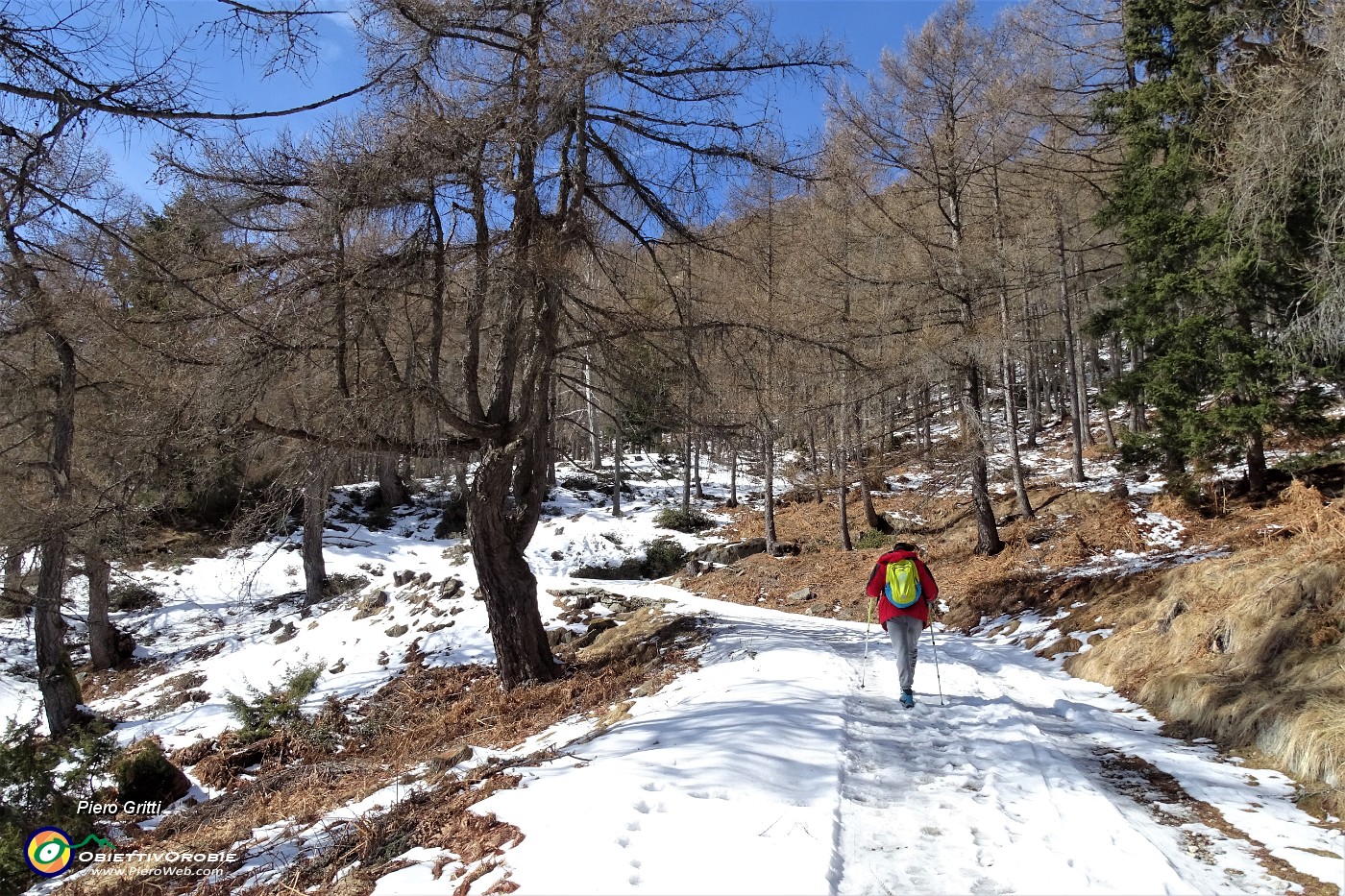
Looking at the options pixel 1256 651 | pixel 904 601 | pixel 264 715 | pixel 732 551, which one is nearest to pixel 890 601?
pixel 904 601

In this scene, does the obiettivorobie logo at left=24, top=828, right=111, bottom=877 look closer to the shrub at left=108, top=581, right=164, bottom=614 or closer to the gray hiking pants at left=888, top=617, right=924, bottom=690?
the gray hiking pants at left=888, top=617, right=924, bottom=690

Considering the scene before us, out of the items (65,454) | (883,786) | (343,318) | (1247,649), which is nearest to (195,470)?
(343,318)

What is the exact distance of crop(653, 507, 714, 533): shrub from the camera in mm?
24766

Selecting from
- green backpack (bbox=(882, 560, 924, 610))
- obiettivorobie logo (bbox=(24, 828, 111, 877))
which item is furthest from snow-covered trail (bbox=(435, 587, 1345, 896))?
obiettivorobie logo (bbox=(24, 828, 111, 877))

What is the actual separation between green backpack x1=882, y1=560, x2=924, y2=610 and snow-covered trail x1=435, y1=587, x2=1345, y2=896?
3.00ft

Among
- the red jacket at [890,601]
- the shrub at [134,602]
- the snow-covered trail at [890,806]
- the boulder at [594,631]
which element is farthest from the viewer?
the shrub at [134,602]

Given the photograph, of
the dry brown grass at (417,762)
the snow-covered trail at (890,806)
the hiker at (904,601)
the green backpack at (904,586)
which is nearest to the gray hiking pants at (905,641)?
the hiker at (904,601)

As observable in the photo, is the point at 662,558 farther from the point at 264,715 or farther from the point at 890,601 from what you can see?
the point at 890,601

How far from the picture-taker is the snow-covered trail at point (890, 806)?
3.38 m

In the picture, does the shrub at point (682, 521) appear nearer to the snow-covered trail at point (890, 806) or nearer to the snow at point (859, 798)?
the snow at point (859, 798)

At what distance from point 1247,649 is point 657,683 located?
554cm

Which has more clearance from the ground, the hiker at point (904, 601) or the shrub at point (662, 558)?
the hiker at point (904, 601)

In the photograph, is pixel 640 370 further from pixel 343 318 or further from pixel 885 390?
pixel 885 390

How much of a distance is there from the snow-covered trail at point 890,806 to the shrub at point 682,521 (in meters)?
18.0
